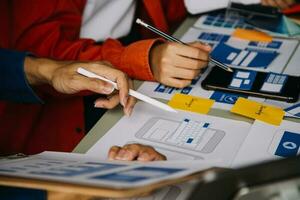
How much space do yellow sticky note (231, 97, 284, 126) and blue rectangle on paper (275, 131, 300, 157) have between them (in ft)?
0.14

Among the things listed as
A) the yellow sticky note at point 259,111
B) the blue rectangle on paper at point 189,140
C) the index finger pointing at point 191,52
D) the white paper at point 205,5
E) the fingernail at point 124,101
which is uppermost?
the white paper at point 205,5

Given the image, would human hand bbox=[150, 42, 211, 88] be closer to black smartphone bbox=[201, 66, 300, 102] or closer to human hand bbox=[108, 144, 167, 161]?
black smartphone bbox=[201, 66, 300, 102]

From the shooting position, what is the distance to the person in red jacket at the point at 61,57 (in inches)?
43.5

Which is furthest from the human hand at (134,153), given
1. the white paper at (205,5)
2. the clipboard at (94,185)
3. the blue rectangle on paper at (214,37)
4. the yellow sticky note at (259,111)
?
the white paper at (205,5)

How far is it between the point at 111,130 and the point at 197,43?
0.34 meters

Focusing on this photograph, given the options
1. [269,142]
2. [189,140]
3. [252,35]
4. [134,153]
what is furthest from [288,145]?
[252,35]

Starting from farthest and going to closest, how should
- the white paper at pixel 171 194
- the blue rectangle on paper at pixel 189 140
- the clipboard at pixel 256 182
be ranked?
the blue rectangle on paper at pixel 189 140, the white paper at pixel 171 194, the clipboard at pixel 256 182

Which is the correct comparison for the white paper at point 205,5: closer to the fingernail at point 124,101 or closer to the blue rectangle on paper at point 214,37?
the blue rectangle on paper at point 214,37

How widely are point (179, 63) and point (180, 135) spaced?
238mm

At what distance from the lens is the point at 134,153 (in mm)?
816

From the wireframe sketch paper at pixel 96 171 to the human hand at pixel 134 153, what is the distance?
4cm

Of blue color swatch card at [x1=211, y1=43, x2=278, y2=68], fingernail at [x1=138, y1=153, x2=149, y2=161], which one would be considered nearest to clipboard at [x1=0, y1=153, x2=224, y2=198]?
fingernail at [x1=138, y1=153, x2=149, y2=161]

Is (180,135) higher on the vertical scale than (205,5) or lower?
lower

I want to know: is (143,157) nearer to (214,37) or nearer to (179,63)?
(179,63)
